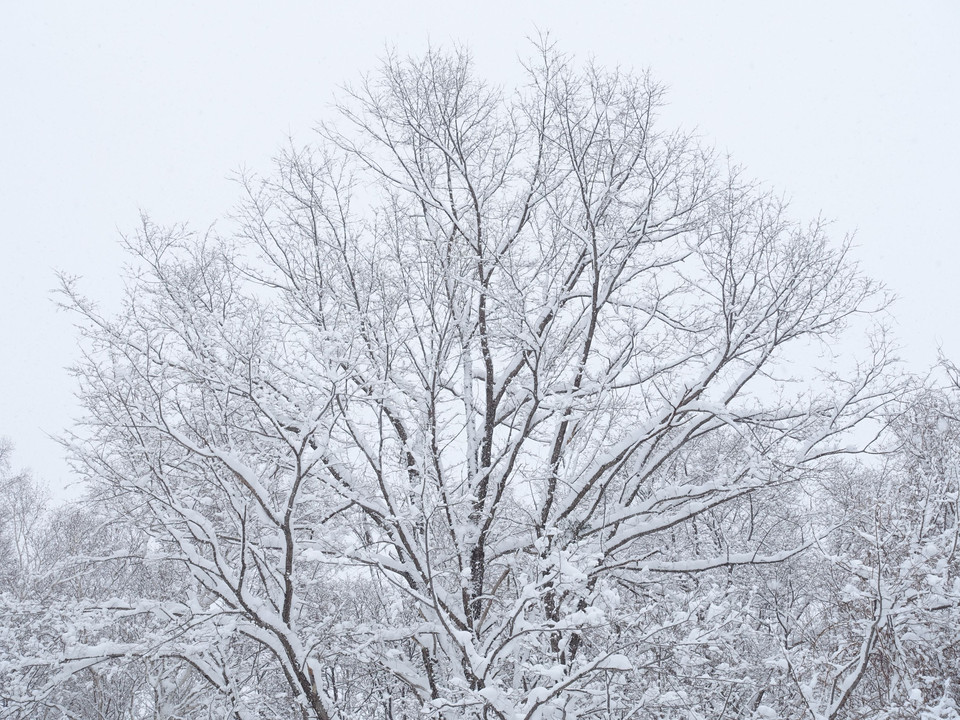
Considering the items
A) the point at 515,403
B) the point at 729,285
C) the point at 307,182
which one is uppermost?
the point at 307,182

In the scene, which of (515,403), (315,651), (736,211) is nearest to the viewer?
(315,651)

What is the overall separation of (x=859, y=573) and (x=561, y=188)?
522 cm

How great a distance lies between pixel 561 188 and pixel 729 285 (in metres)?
2.45

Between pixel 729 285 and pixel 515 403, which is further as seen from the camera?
pixel 515 403

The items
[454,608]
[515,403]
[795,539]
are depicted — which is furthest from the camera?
[795,539]

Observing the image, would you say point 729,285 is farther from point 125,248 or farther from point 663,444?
point 125,248

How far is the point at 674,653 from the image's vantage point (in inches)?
198

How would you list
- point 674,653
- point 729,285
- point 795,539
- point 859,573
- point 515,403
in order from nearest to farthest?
point 859,573 → point 674,653 → point 729,285 → point 515,403 → point 795,539

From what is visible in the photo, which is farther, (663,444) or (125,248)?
(663,444)

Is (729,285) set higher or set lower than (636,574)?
higher

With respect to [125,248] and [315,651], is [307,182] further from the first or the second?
[315,651]

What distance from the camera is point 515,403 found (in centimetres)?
759

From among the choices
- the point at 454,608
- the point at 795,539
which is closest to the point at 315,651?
the point at 454,608

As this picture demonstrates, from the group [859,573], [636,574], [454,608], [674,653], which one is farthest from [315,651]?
[859,573]
